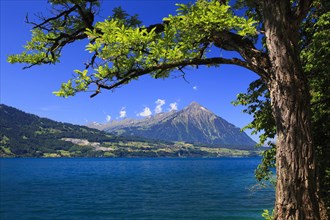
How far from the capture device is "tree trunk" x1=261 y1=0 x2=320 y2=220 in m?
7.80

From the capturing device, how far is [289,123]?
7.88 m

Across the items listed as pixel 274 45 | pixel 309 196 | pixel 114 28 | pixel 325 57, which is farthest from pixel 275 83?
pixel 325 57

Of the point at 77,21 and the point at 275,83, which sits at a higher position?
the point at 77,21

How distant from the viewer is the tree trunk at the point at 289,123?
780cm

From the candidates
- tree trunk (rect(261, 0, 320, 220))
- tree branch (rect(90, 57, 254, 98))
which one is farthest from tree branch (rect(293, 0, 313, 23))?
Answer: tree branch (rect(90, 57, 254, 98))

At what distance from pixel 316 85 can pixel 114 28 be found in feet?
40.3

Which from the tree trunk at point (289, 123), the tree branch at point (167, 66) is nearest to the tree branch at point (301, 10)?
the tree trunk at point (289, 123)

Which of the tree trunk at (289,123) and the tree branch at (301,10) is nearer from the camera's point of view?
the tree trunk at (289,123)

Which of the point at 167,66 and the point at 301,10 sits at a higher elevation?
the point at 301,10

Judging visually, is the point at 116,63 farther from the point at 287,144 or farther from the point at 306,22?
the point at 306,22

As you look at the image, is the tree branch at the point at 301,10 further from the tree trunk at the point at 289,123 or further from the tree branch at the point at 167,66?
the tree branch at the point at 167,66

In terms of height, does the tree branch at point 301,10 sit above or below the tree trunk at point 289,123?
above

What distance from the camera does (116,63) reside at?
8.79 metres

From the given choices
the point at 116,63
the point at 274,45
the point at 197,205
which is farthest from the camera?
the point at 197,205
